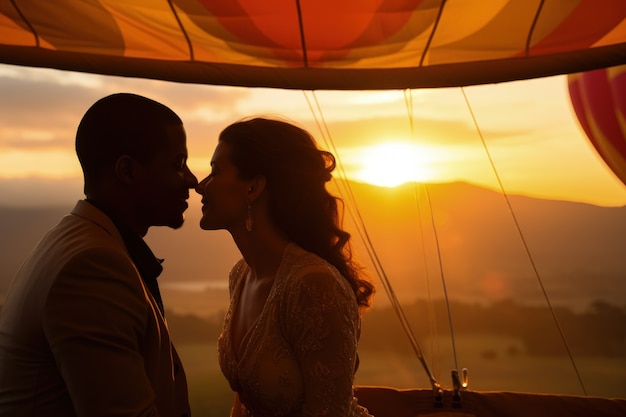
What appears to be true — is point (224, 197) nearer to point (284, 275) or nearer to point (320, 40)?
point (284, 275)

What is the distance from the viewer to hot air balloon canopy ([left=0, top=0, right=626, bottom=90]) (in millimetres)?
3193

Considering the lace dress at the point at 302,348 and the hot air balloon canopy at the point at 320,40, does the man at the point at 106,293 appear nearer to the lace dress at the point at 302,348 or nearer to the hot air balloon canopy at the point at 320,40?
the lace dress at the point at 302,348

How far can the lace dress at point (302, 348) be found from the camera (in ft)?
5.35

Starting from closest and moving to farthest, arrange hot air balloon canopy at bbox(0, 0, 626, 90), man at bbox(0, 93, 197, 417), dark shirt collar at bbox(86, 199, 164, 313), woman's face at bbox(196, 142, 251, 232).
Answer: man at bbox(0, 93, 197, 417), dark shirt collar at bbox(86, 199, 164, 313), woman's face at bbox(196, 142, 251, 232), hot air balloon canopy at bbox(0, 0, 626, 90)

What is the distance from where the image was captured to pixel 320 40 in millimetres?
3285

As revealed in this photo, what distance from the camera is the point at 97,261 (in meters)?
1.15

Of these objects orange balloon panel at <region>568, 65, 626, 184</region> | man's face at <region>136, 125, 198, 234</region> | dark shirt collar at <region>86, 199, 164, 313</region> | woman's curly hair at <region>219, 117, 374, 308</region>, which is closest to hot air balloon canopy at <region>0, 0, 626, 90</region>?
woman's curly hair at <region>219, 117, 374, 308</region>

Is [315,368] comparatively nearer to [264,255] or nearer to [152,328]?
[264,255]

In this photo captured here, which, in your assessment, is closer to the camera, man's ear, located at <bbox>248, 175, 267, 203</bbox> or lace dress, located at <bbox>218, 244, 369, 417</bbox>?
lace dress, located at <bbox>218, 244, 369, 417</bbox>

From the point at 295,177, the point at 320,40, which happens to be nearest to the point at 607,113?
the point at 320,40

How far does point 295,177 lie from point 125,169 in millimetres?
570

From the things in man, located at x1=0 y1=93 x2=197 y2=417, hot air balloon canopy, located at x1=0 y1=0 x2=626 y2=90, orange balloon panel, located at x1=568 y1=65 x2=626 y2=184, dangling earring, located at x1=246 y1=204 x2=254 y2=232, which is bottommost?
man, located at x1=0 y1=93 x2=197 y2=417

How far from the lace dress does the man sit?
372 millimetres

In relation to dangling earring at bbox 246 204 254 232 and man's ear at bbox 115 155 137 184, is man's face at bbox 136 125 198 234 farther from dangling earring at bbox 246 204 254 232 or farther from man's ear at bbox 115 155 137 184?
dangling earring at bbox 246 204 254 232
